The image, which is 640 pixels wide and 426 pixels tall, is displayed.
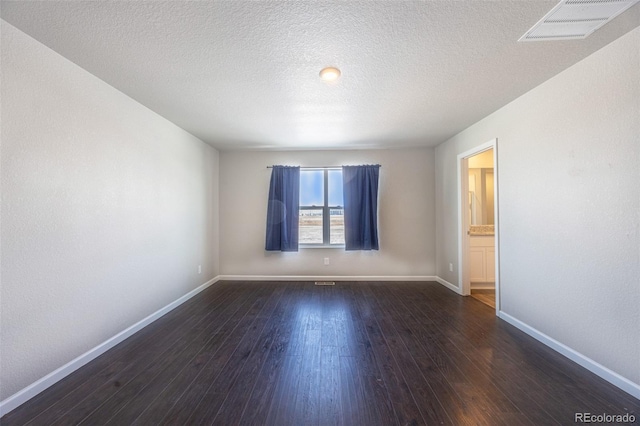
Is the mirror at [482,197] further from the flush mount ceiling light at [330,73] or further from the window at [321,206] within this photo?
the flush mount ceiling light at [330,73]

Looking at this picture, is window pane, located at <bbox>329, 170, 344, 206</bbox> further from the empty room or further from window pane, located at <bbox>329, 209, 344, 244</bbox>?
the empty room

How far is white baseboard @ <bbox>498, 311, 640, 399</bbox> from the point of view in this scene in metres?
1.56

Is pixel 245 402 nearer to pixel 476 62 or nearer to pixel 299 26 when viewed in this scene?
pixel 299 26

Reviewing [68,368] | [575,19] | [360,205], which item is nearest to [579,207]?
[575,19]

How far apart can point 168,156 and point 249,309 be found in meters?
2.18

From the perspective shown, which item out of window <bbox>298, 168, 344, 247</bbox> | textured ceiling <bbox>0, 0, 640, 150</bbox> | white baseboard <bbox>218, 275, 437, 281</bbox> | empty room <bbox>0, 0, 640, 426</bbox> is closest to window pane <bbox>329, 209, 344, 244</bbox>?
window <bbox>298, 168, 344, 247</bbox>

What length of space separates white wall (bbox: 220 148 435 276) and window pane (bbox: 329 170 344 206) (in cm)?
21

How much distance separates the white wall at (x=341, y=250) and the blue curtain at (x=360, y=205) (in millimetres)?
170

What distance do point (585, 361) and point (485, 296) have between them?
169 cm

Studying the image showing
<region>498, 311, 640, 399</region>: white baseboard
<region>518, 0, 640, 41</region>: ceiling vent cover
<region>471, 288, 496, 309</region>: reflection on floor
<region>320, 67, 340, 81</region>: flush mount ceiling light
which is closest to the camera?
<region>518, 0, 640, 41</region>: ceiling vent cover

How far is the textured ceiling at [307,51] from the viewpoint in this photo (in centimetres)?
138

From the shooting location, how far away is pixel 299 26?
1486mm

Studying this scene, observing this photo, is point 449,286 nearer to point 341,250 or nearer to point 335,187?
point 341,250
